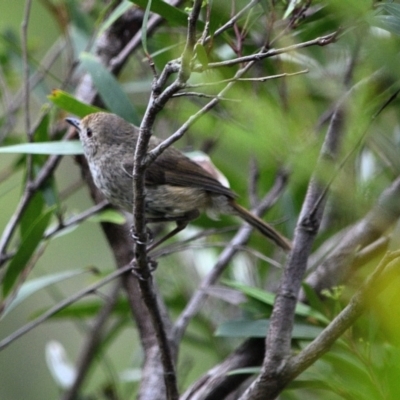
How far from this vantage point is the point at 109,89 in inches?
102

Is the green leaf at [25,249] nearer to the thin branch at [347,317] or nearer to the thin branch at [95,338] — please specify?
the thin branch at [95,338]

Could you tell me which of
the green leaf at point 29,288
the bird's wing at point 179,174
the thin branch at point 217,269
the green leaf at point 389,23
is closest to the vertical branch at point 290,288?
the green leaf at point 389,23

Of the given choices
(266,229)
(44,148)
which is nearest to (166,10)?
(44,148)

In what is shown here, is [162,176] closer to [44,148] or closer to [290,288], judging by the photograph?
[44,148]

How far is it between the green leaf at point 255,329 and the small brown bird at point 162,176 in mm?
465

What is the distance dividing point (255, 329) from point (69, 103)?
99 cm

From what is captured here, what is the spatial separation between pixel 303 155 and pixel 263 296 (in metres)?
1.60

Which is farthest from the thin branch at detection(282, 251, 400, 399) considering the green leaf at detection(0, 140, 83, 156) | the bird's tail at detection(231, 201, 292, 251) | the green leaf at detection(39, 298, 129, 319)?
the green leaf at detection(39, 298, 129, 319)

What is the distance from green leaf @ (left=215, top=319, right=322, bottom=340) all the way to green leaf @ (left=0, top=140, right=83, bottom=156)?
2.76 ft

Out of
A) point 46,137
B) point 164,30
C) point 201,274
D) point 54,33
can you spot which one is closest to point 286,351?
point 46,137

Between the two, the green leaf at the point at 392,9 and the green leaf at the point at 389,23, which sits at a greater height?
the green leaf at the point at 392,9

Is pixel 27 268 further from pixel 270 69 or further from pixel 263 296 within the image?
pixel 270 69

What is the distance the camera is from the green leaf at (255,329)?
7.41ft

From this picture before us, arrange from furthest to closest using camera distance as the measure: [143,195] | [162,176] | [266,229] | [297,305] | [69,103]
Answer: [162,176]
[266,229]
[69,103]
[297,305]
[143,195]
